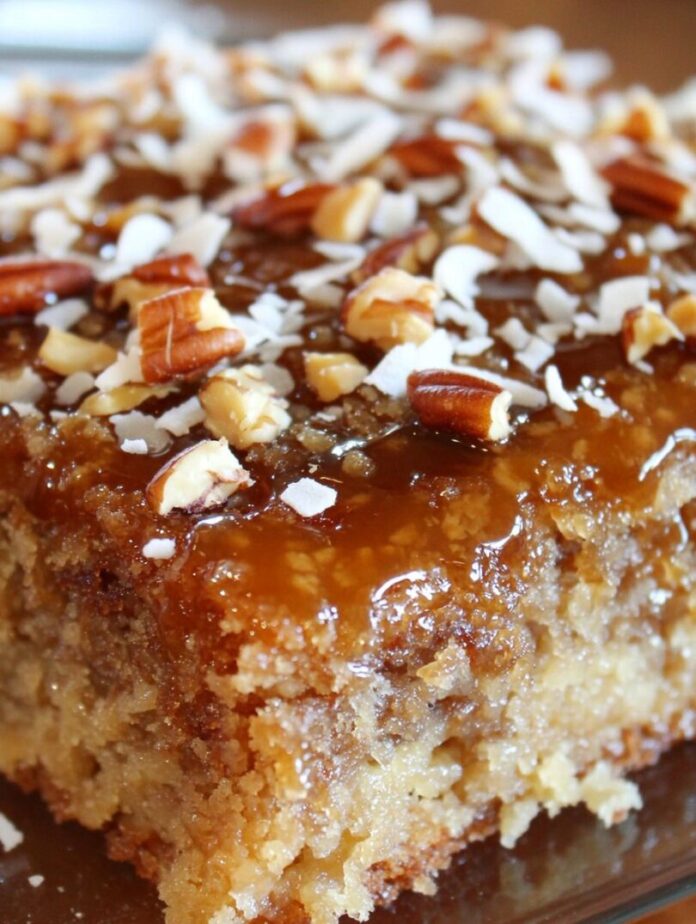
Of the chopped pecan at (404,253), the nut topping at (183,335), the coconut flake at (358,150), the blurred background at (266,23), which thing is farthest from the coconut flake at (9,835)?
the blurred background at (266,23)

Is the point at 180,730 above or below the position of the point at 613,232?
below

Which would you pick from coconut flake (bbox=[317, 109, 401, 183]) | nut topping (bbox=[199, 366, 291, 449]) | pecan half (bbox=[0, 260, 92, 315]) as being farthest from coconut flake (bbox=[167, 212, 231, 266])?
nut topping (bbox=[199, 366, 291, 449])

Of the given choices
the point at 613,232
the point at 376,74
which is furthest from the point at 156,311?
the point at 376,74

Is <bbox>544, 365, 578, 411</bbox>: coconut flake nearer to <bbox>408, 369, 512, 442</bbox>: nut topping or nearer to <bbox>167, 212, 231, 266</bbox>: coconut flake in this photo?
<bbox>408, 369, 512, 442</bbox>: nut topping

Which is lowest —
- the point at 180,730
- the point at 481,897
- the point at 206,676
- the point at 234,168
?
the point at 481,897

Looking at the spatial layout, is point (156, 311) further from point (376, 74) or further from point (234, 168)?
point (376, 74)

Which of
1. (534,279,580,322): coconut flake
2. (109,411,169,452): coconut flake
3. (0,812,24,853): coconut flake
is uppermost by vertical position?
(534,279,580,322): coconut flake
